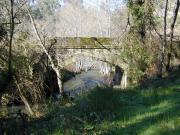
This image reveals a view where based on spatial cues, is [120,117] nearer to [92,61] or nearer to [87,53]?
[87,53]

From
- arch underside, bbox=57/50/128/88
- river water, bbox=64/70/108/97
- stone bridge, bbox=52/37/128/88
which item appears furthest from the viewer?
river water, bbox=64/70/108/97

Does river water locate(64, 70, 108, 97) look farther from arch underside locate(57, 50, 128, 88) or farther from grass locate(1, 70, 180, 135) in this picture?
grass locate(1, 70, 180, 135)

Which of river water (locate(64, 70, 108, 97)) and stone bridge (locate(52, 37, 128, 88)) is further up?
stone bridge (locate(52, 37, 128, 88))

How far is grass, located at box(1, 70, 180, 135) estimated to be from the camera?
6977 millimetres

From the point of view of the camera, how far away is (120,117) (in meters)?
7.95

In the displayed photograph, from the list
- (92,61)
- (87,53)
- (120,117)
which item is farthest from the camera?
(92,61)

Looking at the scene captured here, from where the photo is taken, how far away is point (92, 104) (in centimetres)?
914

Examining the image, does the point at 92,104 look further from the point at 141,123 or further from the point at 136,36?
the point at 136,36

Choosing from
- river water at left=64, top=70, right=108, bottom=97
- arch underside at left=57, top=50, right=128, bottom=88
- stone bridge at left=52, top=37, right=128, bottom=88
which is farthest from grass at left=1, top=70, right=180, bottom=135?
river water at left=64, top=70, right=108, bottom=97

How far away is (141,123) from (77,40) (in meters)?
23.0

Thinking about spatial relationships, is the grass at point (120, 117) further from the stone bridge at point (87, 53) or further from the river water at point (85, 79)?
the river water at point (85, 79)

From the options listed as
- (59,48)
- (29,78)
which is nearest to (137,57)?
(29,78)

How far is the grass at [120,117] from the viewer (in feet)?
22.9

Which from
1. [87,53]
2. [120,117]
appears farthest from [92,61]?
[120,117]
